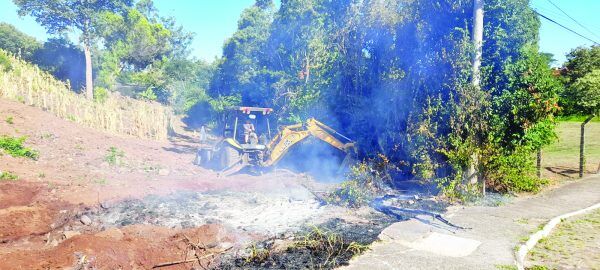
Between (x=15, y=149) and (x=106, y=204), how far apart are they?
233 inches

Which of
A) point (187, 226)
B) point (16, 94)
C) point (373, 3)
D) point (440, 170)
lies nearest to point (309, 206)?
point (187, 226)

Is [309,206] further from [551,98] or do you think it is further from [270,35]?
[270,35]

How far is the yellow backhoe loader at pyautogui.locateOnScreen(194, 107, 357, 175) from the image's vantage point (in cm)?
1240

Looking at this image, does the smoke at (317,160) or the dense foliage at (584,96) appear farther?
the smoke at (317,160)

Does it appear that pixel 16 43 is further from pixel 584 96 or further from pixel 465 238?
pixel 584 96

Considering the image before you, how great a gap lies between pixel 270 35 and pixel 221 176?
14.9m

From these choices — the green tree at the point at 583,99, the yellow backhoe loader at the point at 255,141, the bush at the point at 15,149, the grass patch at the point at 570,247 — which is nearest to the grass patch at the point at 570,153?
the green tree at the point at 583,99

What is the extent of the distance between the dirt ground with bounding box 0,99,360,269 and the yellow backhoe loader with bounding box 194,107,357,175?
692 millimetres

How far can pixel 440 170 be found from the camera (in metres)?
10.8

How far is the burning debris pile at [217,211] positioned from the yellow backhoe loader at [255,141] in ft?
9.03

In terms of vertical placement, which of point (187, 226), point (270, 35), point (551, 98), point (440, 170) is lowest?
point (187, 226)

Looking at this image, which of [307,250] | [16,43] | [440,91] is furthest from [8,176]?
[16,43]

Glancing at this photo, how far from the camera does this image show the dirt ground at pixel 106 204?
19.1ft

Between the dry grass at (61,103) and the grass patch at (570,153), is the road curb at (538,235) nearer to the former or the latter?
the grass patch at (570,153)
